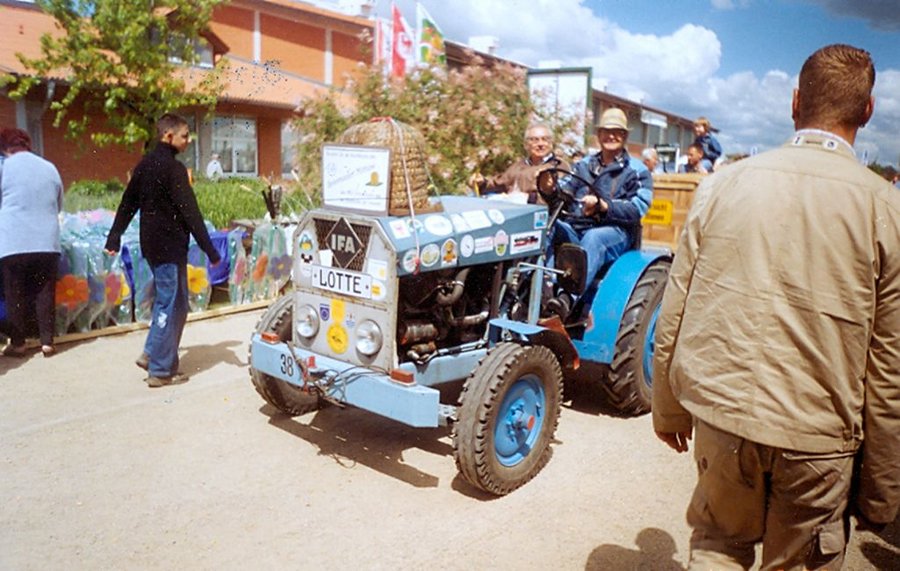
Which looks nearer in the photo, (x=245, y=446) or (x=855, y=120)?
(x=855, y=120)

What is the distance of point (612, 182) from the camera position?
5246mm

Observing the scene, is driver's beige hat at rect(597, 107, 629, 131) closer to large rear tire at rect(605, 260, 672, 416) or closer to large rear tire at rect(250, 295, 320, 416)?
large rear tire at rect(605, 260, 672, 416)

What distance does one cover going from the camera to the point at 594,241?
5141 millimetres

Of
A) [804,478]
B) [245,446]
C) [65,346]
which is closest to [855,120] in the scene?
[804,478]

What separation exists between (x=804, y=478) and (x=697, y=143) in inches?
408

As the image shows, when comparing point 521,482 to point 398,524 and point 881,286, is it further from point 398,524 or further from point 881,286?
point 881,286

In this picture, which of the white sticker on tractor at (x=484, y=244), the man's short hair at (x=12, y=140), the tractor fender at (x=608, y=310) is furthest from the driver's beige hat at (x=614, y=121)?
the man's short hair at (x=12, y=140)

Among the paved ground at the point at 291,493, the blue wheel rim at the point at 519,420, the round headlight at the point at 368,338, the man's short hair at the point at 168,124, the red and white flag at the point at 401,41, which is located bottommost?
the paved ground at the point at 291,493

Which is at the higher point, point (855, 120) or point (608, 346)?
point (855, 120)

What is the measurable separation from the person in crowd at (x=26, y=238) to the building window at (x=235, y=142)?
15.8 m

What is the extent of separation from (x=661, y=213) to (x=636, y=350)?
13.4 feet

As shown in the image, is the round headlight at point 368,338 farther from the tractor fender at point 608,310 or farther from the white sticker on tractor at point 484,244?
the tractor fender at point 608,310

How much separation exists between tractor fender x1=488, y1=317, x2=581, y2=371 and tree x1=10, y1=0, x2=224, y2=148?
41.0 feet

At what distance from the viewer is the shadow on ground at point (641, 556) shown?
11.2 ft
